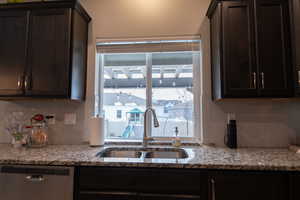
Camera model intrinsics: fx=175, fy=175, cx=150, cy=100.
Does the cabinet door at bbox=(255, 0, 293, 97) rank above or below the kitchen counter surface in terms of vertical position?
above

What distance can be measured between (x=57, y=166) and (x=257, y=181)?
1343 millimetres

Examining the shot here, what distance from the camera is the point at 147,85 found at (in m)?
2.00

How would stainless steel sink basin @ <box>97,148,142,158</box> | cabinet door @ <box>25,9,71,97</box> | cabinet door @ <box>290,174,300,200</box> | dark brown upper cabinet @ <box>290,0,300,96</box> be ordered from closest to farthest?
cabinet door @ <box>290,174,300,200</box> → dark brown upper cabinet @ <box>290,0,300,96</box> → cabinet door @ <box>25,9,71,97</box> → stainless steel sink basin @ <box>97,148,142,158</box>

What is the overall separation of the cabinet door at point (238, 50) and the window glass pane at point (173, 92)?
1.67 ft

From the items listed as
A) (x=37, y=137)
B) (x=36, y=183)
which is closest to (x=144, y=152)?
(x=36, y=183)

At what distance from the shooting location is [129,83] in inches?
80.9

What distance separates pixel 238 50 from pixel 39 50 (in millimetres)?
1797

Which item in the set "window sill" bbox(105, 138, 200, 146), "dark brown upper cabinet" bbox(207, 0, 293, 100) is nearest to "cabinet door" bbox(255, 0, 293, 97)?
"dark brown upper cabinet" bbox(207, 0, 293, 100)

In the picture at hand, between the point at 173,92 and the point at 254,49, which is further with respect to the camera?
the point at 173,92

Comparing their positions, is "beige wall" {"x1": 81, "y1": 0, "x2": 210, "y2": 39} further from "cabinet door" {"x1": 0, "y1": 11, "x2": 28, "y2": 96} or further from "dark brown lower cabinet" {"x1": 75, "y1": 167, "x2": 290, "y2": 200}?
"dark brown lower cabinet" {"x1": 75, "y1": 167, "x2": 290, "y2": 200}

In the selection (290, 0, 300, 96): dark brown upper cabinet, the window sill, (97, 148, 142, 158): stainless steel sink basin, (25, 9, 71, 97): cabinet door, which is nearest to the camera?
(290, 0, 300, 96): dark brown upper cabinet

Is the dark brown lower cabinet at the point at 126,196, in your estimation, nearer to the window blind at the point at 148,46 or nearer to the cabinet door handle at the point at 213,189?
the cabinet door handle at the point at 213,189

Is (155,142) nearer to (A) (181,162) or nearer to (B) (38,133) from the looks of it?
(A) (181,162)

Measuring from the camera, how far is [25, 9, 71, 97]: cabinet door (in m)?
1.59
